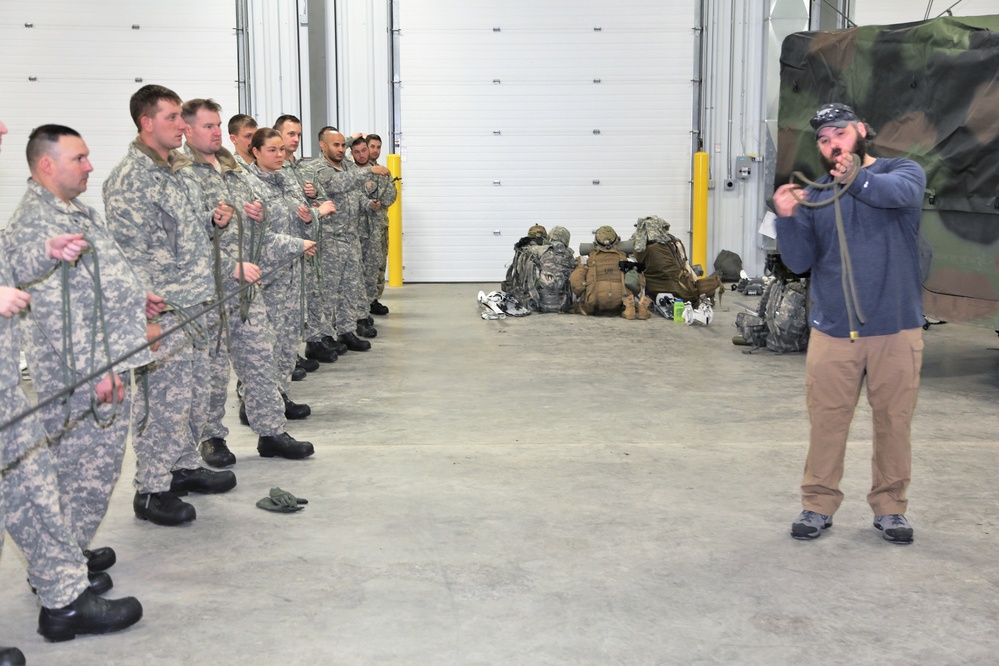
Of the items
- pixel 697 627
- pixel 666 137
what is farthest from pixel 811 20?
pixel 697 627

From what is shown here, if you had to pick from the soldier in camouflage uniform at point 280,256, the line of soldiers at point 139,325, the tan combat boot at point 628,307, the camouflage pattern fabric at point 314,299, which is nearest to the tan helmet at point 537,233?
the tan combat boot at point 628,307

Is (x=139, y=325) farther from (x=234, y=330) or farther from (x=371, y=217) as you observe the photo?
(x=371, y=217)

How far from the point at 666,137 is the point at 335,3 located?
17.1 ft

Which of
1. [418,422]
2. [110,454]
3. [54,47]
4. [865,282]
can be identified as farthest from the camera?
[54,47]

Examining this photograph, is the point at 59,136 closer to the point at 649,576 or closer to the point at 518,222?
the point at 649,576

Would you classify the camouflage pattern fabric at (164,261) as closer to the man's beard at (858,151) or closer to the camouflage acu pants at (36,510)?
the camouflage acu pants at (36,510)

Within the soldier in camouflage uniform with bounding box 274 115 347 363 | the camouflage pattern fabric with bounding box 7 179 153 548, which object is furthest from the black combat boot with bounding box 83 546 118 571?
the soldier in camouflage uniform with bounding box 274 115 347 363

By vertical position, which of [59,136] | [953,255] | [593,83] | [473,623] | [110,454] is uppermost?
Answer: [593,83]

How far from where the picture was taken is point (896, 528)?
14.9 ft

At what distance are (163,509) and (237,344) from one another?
3.66 feet

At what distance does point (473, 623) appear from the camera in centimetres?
378

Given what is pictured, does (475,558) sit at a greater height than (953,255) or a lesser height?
lesser

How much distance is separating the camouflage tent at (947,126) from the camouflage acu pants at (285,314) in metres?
4.64

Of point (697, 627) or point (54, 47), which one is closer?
point (697, 627)
